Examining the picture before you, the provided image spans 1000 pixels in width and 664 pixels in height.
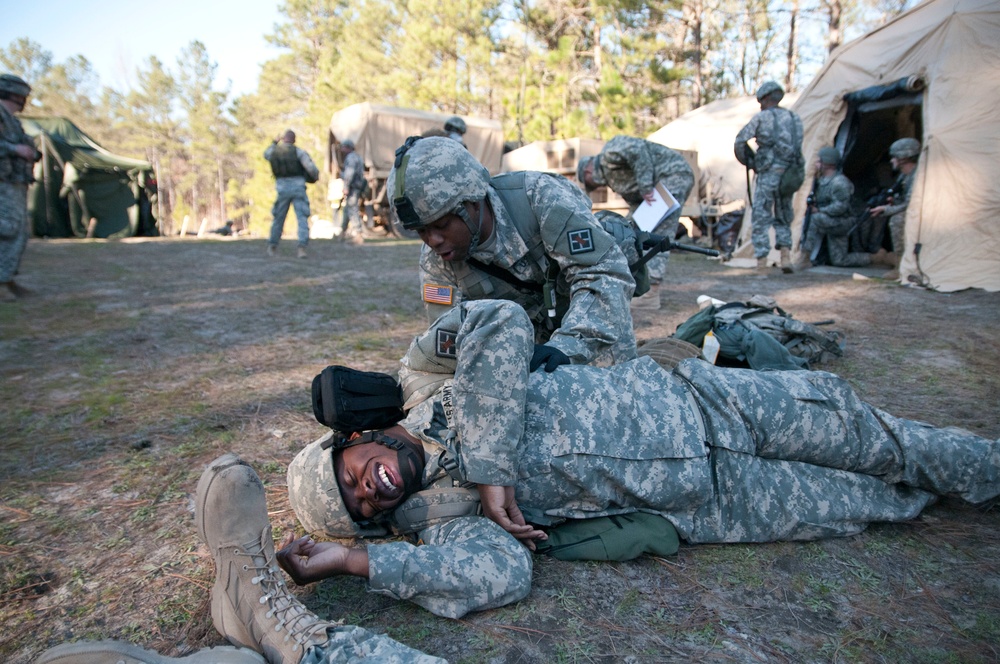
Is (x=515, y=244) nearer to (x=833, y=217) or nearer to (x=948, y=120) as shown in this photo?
(x=948, y=120)

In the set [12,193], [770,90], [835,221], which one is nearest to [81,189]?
[12,193]

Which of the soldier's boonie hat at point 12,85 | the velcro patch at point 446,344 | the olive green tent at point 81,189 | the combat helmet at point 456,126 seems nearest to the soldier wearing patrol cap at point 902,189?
the combat helmet at point 456,126

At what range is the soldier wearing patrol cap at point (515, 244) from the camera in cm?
246

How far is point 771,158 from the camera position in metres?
7.50

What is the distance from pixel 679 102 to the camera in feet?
94.0

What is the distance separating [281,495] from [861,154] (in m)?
10.7

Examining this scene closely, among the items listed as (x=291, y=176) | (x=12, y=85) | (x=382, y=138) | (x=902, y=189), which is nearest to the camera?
(x=12, y=85)

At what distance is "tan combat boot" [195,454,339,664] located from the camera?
4.96 feet

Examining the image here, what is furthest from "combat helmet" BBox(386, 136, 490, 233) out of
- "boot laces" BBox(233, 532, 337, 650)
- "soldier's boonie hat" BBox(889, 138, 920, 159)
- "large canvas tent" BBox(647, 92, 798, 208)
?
"large canvas tent" BBox(647, 92, 798, 208)

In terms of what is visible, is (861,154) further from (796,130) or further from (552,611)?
(552,611)

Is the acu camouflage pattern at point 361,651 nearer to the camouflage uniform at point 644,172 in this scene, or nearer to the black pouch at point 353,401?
the black pouch at point 353,401

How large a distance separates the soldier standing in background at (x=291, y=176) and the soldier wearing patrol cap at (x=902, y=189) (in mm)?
7932

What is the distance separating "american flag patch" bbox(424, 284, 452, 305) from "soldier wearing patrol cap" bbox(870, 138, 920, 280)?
6.78 m

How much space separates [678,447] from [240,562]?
1.26m
